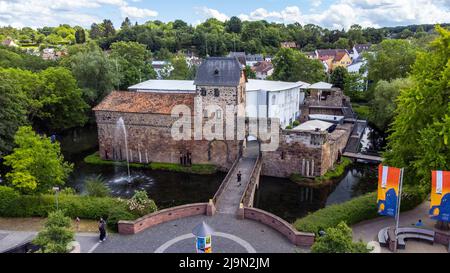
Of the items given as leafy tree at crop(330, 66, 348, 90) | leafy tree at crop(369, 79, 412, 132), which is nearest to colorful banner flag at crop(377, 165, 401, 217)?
leafy tree at crop(369, 79, 412, 132)

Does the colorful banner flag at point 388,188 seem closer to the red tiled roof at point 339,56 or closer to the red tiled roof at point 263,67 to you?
the red tiled roof at point 263,67

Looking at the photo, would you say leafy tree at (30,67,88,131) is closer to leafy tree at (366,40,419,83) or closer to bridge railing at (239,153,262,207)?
bridge railing at (239,153,262,207)

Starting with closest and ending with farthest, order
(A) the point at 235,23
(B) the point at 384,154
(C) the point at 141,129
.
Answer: (B) the point at 384,154, (C) the point at 141,129, (A) the point at 235,23

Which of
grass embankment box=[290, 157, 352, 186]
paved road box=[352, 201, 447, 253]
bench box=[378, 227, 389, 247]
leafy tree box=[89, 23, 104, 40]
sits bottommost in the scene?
grass embankment box=[290, 157, 352, 186]

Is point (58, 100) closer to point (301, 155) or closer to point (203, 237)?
point (301, 155)

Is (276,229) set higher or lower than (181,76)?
lower
